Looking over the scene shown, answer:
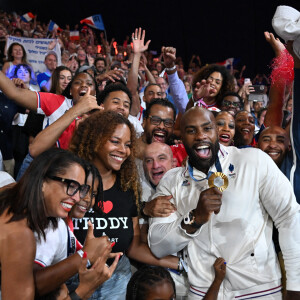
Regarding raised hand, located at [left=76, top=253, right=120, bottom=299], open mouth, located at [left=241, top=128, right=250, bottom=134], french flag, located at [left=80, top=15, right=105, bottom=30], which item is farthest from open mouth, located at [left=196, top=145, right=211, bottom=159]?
french flag, located at [left=80, top=15, right=105, bottom=30]

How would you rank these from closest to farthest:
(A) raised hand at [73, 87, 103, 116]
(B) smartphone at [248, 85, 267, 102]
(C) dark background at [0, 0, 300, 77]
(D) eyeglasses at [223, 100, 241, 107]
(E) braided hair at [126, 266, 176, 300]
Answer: (E) braided hair at [126, 266, 176, 300], (A) raised hand at [73, 87, 103, 116], (D) eyeglasses at [223, 100, 241, 107], (B) smartphone at [248, 85, 267, 102], (C) dark background at [0, 0, 300, 77]

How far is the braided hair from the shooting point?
245cm

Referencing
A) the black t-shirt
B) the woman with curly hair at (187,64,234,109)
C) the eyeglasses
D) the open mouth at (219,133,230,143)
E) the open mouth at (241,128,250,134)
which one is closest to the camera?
the black t-shirt

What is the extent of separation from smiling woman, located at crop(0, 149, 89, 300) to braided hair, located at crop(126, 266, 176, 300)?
0.57 metres

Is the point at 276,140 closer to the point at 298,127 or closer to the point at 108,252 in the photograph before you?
the point at 298,127

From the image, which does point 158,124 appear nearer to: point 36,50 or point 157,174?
point 157,174

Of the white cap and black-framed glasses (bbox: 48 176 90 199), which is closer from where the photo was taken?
black-framed glasses (bbox: 48 176 90 199)

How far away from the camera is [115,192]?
9.61ft

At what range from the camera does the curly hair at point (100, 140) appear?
297cm

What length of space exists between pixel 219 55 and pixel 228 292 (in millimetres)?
15304

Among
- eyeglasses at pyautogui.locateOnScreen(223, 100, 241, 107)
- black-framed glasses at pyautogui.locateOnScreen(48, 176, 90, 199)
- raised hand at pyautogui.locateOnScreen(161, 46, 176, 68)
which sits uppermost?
raised hand at pyautogui.locateOnScreen(161, 46, 176, 68)

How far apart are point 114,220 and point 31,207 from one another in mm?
762

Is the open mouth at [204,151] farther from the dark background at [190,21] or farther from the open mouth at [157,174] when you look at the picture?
the dark background at [190,21]

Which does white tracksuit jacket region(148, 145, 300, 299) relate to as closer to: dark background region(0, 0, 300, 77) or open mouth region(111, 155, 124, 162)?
open mouth region(111, 155, 124, 162)
